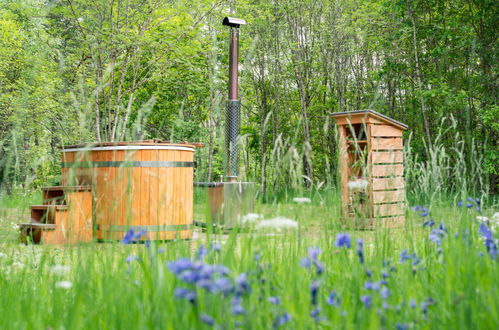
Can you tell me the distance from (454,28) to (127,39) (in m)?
6.68

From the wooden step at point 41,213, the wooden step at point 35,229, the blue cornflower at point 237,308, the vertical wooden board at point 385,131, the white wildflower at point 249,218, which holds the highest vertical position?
the vertical wooden board at point 385,131

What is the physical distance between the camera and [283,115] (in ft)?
53.5

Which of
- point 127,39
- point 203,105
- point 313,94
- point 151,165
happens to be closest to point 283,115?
point 313,94

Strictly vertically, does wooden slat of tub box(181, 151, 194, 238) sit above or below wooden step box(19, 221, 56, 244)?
above

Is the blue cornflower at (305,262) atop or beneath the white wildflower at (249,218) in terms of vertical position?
beneath

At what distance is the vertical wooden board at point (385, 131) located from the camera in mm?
6859

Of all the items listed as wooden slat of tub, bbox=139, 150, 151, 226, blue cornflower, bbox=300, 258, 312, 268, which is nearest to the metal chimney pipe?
wooden slat of tub, bbox=139, 150, 151, 226

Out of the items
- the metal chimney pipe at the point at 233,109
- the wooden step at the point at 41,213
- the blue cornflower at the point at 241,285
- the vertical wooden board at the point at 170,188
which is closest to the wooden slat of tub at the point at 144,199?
the vertical wooden board at the point at 170,188

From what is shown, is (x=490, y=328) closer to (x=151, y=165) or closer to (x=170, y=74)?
(x=151, y=165)

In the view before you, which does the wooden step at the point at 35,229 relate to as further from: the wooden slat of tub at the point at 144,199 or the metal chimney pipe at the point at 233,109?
the metal chimney pipe at the point at 233,109

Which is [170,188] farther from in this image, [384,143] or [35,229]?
[384,143]

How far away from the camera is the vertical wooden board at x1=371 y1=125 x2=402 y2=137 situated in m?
6.86

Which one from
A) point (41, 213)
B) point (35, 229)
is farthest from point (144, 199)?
point (41, 213)

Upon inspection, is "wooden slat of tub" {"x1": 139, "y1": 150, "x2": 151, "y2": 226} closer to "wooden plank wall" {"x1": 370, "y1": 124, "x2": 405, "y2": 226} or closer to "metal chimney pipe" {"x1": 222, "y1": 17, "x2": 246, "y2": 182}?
"metal chimney pipe" {"x1": 222, "y1": 17, "x2": 246, "y2": 182}
